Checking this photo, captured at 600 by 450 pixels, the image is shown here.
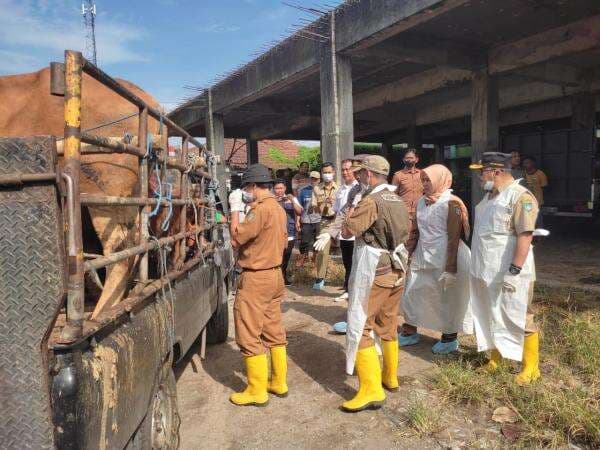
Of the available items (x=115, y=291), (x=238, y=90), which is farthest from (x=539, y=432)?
(x=238, y=90)

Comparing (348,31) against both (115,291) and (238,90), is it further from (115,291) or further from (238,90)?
(115,291)

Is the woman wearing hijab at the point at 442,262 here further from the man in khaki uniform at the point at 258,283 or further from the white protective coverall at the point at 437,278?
the man in khaki uniform at the point at 258,283

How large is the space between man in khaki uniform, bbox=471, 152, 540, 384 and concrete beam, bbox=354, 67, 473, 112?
22.6 ft

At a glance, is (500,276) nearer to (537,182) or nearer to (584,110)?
(537,182)

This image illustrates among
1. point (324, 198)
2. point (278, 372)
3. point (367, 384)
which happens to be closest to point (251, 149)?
point (324, 198)

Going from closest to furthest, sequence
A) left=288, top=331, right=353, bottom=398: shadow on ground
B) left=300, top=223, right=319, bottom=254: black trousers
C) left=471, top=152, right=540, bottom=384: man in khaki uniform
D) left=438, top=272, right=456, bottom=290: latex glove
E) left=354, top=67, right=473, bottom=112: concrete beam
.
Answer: left=471, top=152, right=540, bottom=384: man in khaki uniform < left=288, top=331, right=353, bottom=398: shadow on ground < left=438, top=272, right=456, bottom=290: latex glove < left=300, top=223, right=319, bottom=254: black trousers < left=354, top=67, right=473, bottom=112: concrete beam

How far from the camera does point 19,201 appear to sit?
154 centimetres

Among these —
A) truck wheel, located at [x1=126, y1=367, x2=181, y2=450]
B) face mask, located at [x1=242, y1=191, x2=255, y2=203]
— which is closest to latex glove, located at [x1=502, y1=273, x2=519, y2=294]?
face mask, located at [x1=242, y1=191, x2=255, y2=203]

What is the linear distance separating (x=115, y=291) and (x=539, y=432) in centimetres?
245

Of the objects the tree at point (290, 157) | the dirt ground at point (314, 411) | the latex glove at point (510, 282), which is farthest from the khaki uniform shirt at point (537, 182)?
the tree at point (290, 157)

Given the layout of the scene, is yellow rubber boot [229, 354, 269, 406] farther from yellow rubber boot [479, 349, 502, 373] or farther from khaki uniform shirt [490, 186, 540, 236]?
khaki uniform shirt [490, 186, 540, 236]

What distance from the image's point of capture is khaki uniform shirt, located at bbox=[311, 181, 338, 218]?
667 cm

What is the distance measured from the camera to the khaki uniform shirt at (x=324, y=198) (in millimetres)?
6670

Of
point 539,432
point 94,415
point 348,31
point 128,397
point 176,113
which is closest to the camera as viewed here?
point 94,415
